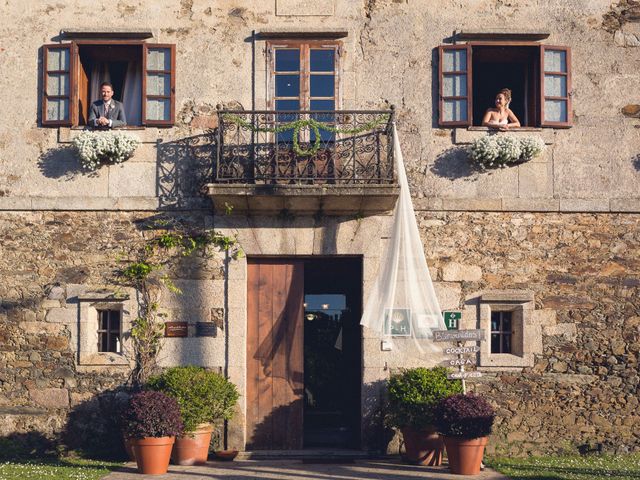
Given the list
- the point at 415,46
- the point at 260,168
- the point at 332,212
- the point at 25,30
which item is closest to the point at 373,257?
the point at 332,212

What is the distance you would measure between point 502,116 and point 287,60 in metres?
2.79

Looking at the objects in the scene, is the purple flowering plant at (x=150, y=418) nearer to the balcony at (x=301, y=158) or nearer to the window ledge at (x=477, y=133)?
the balcony at (x=301, y=158)

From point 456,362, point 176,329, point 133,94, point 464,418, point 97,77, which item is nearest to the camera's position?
point 464,418

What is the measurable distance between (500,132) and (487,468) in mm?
4069

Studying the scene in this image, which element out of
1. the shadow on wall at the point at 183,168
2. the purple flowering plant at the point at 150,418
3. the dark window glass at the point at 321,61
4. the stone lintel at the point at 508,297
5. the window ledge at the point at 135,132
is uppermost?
the dark window glass at the point at 321,61

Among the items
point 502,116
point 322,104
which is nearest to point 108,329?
point 322,104

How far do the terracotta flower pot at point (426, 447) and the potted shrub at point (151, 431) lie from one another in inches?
106

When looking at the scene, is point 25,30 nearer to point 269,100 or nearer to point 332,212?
point 269,100

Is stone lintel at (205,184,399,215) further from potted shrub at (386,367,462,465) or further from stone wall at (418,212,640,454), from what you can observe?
potted shrub at (386,367,462,465)

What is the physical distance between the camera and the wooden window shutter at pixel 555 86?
1141 cm

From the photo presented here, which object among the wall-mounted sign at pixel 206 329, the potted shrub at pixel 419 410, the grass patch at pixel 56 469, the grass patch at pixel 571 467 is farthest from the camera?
the wall-mounted sign at pixel 206 329

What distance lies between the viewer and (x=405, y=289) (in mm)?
10781

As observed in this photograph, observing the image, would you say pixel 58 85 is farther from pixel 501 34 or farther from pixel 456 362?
pixel 456 362

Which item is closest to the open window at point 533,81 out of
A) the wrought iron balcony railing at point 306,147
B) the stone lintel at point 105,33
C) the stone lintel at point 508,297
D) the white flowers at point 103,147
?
the wrought iron balcony railing at point 306,147
